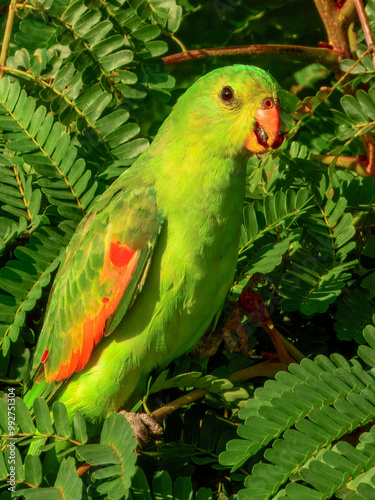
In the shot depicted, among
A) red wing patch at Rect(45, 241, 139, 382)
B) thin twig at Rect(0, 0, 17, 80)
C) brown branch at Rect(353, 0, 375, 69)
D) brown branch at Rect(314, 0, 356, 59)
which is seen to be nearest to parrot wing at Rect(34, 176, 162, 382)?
red wing patch at Rect(45, 241, 139, 382)

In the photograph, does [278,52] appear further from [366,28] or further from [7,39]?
[7,39]

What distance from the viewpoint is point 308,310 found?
1808mm

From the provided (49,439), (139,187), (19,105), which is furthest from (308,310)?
(19,105)

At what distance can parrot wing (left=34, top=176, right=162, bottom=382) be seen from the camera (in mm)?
1838

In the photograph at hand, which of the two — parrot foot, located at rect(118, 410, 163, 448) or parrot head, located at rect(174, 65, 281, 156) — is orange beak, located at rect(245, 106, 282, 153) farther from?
parrot foot, located at rect(118, 410, 163, 448)

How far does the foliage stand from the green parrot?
0.09 m

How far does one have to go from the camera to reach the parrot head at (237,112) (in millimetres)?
1854

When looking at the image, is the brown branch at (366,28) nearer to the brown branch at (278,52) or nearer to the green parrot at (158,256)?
the brown branch at (278,52)

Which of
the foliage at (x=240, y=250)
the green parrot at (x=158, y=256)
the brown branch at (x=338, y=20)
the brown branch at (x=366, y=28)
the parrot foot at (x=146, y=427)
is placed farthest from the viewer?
the brown branch at (x=338, y=20)

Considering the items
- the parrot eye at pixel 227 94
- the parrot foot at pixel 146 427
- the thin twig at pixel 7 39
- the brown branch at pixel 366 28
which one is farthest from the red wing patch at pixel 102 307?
the brown branch at pixel 366 28

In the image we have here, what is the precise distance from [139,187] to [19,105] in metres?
0.48

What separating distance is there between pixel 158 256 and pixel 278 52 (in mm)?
920

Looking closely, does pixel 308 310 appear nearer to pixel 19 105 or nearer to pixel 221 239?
pixel 221 239

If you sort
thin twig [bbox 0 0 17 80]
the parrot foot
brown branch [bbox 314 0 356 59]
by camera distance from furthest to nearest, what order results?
brown branch [bbox 314 0 356 59], thin twig [bbox 0 0 17 80], the parrot foot
